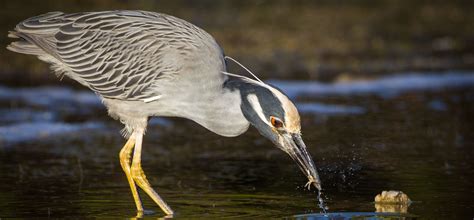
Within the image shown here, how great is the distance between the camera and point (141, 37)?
29.0ft

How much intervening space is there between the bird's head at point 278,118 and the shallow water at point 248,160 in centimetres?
48

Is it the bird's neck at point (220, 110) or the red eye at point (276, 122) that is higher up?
the bird's neck at point (220, 110)

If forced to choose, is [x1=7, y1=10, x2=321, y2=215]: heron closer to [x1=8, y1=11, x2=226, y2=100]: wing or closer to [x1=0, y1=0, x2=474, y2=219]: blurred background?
[x1=8, y1=11, x2=226, y2=100]: wing

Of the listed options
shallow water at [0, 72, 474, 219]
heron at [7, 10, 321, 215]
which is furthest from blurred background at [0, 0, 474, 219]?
heron at [7, 10, 321, 215]

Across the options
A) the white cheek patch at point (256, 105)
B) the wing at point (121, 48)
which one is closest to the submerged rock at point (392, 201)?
the white cheek patch at point (256, 105)

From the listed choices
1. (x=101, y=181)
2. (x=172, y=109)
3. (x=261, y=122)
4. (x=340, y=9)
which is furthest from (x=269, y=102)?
(x=340, y=9)

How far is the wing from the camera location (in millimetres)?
8469

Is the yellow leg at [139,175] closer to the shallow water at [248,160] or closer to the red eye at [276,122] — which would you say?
the shallow water at [248,160]

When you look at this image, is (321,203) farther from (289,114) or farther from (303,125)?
(303,125)

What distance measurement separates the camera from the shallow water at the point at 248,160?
8.16 meters

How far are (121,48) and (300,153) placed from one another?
7.35 ft

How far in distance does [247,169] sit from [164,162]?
0.97 meters

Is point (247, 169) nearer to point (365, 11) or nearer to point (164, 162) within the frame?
point (164, 162)

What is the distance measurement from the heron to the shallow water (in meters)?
0.47
